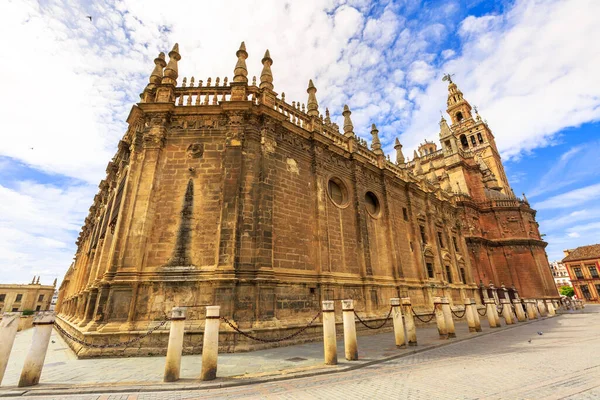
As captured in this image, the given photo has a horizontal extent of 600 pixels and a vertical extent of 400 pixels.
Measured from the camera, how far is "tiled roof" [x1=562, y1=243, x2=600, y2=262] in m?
51.7

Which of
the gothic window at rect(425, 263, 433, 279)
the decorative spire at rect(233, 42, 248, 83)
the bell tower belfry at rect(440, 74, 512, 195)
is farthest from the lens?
the bell tower belfry at rect(440, 74, 512, 195)

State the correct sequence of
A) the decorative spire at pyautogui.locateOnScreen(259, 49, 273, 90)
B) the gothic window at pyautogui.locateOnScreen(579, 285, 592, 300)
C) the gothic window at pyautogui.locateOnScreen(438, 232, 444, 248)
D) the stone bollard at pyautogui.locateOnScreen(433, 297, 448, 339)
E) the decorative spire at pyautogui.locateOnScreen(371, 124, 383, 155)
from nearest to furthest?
the stone bollard at pyautogui.locateOnScreen(433, 297, 448, 339) < the decorative spire at pyautogui.locateOnScreen(259, 49, 273, 90) < the decorative spire at pyautogui.locateOnScreen(371, 124, 383, 155) < the gothic window at pyautogui.locateOnScreen(438, 232, 444, 248) < the gothic window at pyautogui.locateOnScreen(579, 285, 592, 300)

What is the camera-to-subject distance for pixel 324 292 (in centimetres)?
1199

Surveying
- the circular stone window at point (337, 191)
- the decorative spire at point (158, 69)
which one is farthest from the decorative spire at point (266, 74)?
the circular stone window at point (337, 191)

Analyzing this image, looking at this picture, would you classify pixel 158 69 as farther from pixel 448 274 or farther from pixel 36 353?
pixel 448 274

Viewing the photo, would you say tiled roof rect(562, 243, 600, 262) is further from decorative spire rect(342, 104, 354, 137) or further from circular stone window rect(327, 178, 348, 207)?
circular stone window rect(327, 178, 348, 207)

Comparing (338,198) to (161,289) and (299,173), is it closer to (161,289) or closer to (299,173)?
(299,173)

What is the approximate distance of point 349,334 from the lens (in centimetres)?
739

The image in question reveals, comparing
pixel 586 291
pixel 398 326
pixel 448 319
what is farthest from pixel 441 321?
pixel 586 291

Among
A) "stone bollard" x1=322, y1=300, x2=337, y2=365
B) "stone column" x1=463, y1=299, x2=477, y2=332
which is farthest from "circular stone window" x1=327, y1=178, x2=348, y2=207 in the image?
"stone bollard" x1=322, y1=300, x2=337, y2=365

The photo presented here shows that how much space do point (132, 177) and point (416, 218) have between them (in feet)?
60.3

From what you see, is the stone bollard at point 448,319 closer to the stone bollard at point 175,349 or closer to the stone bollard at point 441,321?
the stone bollard at point 441,321

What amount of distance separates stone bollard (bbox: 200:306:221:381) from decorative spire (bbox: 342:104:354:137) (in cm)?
1396

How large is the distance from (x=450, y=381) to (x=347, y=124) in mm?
15156
